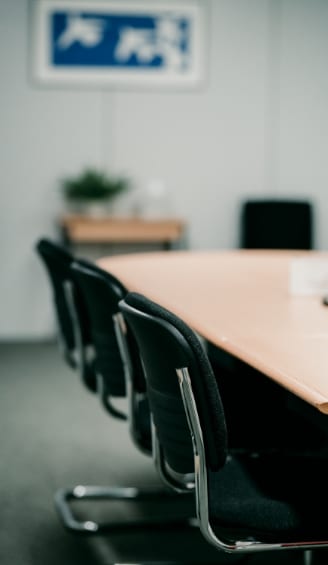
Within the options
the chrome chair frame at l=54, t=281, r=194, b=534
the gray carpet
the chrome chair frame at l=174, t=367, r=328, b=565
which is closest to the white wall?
the gray carpet

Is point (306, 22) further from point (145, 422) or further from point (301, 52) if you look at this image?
point (145, 422)

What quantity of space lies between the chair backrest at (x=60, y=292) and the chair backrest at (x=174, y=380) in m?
1.02

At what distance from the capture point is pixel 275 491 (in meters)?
1.72

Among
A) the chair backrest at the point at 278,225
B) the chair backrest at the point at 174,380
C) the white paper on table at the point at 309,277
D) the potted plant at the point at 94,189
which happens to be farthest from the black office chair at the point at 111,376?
the chair backrest at the point at 278,225

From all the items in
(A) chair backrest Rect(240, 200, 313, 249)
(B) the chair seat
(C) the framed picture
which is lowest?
(B) the chair seat

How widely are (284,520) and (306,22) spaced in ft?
15.6

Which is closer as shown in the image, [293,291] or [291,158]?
[293,291]

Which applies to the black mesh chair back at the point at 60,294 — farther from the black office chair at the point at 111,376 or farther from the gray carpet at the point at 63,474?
the gray carpet at the point at 63,474

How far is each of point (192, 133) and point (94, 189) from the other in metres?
0.84

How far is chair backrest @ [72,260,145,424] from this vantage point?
7.00ft

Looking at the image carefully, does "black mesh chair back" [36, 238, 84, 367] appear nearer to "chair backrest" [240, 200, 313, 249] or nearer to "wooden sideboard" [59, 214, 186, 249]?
"wooden sideboard" [59, 214, 186, 249]

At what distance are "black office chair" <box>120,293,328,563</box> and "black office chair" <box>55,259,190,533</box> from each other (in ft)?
1.08

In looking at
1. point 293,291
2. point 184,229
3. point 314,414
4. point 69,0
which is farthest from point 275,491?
point 69,0

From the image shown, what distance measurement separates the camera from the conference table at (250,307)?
5.37ft
